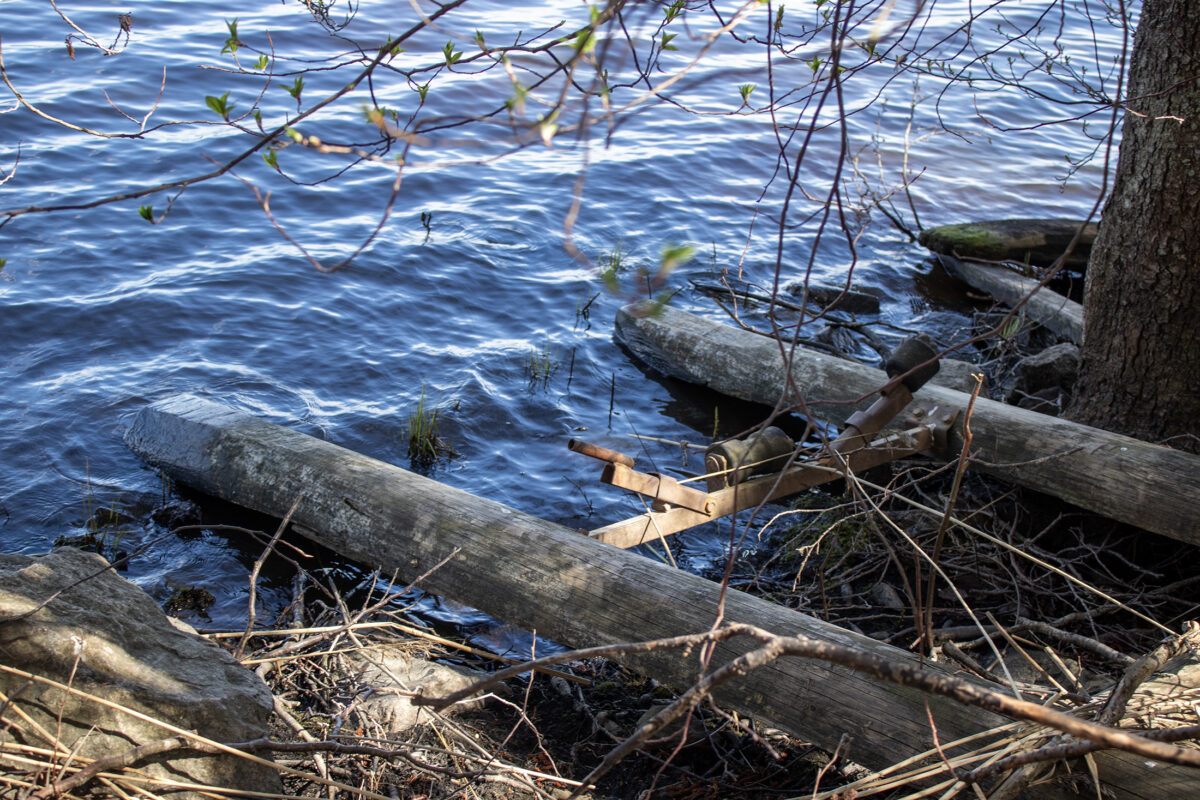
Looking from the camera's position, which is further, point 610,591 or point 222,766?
point 610,591

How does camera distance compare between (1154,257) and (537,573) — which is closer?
(537,573)

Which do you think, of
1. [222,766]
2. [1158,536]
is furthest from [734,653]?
[1158,536]

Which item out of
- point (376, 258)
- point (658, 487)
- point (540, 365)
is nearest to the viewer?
point (658, 487)

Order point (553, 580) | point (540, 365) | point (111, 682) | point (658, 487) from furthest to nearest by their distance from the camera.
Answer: point (540, 365), point (658, 487), point (553, 580), point (111, 682)

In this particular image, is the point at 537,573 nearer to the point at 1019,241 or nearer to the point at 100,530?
the point at 100,530

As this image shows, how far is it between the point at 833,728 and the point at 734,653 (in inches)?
14.9

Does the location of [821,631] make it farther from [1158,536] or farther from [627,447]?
[627,447]

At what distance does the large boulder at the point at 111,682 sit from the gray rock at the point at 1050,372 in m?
4.82

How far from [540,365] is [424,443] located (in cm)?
137

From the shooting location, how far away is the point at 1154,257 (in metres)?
4.42

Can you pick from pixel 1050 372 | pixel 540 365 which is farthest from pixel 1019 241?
pixel 540 365

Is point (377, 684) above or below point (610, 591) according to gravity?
below

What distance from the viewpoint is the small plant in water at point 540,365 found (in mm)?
6656

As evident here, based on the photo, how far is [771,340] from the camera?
608cm
